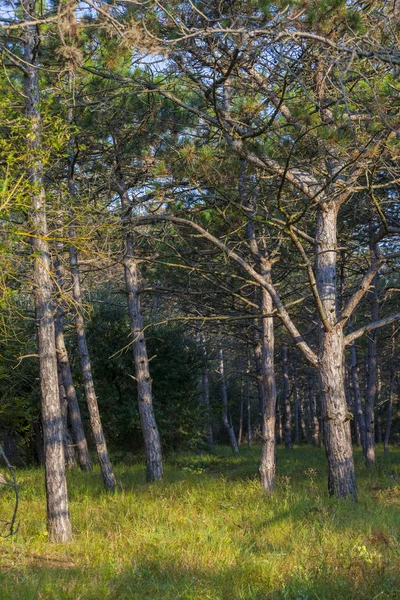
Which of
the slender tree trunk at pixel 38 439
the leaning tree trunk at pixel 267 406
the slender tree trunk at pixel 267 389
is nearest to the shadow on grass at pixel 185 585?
the slender tree trunk at pixel 267 389

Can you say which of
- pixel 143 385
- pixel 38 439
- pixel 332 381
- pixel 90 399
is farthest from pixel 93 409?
pixel 38 439

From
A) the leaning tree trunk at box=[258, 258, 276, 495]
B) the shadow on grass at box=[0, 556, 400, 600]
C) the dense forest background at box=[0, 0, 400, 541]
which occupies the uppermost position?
the dense forest background at box=[0, 0, 400, 541]

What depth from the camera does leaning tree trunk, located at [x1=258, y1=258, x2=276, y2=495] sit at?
12.0 metres

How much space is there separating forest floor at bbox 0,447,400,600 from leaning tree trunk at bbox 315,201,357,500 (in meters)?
0.49

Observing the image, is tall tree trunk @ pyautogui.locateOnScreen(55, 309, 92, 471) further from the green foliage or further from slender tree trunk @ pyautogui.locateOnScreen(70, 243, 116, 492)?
the green foliage

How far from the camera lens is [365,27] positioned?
7234 mm

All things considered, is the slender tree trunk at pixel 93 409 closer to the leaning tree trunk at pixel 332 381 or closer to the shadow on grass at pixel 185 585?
the leaning tree trunk at pixel 332 381

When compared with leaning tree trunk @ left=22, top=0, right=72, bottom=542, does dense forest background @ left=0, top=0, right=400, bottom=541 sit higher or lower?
higher

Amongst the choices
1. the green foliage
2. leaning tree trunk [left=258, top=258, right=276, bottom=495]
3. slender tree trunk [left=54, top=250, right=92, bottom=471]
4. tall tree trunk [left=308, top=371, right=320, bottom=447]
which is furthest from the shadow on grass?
tall tree trunk [left=308, top=371, right=320, bottom=447]

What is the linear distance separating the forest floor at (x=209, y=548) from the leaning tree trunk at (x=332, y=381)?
488 mm

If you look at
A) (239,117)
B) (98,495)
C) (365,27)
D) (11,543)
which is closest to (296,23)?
(365,27)

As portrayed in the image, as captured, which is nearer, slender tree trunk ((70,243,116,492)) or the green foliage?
slender tree trunk ((70,243,116,492))

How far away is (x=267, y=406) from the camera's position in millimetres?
12586

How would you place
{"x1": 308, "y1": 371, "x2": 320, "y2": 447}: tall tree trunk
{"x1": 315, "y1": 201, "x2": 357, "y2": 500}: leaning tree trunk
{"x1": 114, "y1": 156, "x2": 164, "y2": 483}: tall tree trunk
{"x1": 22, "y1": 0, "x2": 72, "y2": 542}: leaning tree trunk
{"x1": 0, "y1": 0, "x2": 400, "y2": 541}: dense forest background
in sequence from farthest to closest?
{"x1": 308, "y1": 371, "x2": 320, "y2": 447}: tall tree trunk → {"x1": 114, "y1": 156, "x2": 164, "y2": 483}: tall tree trunk → {"x1": 315, "y1": 201, "x2": 357, "y2": 500}: leaning tree trunk → {"x1": 22, "y1": 0, "x2": 72, "y2": 542}: leaning tree trunk → {"x1": 0, "y1": 0, "x2": 400, "y2": 541}: dense forest background
